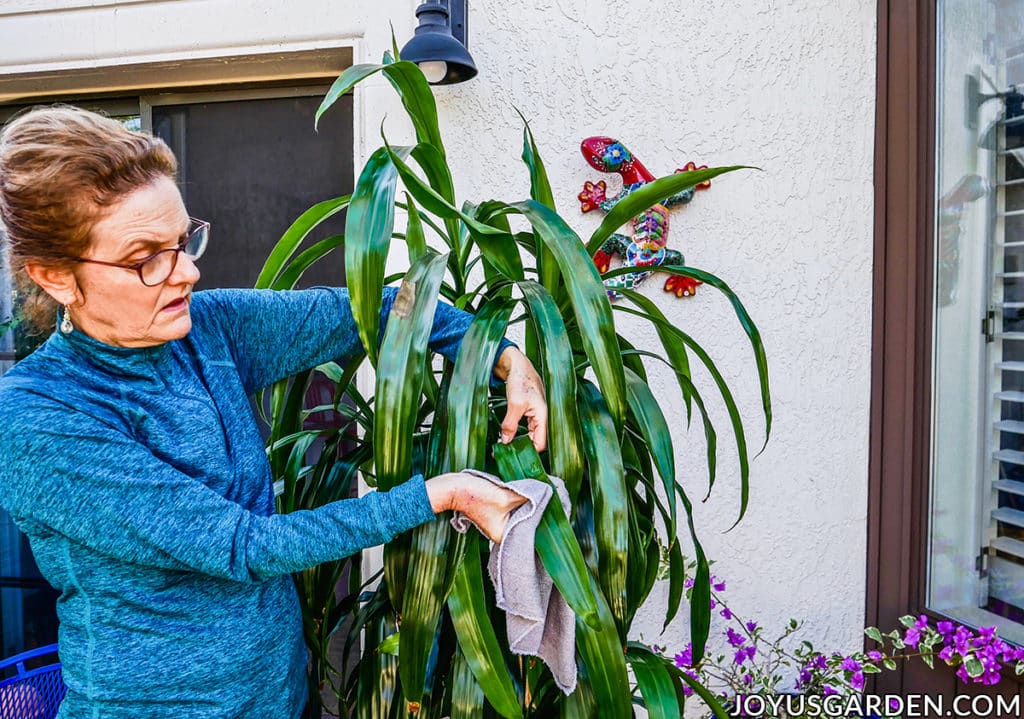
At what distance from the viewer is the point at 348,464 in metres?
1.23

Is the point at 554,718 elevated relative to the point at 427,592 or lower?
lower

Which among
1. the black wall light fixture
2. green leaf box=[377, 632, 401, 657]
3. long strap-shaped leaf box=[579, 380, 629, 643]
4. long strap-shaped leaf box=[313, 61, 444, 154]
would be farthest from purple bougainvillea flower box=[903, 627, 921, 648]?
the black wall light fixture

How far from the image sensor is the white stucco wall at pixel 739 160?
1.79 metres

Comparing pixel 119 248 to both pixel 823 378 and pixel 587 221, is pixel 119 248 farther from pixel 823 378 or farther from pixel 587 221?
pixel 823 378

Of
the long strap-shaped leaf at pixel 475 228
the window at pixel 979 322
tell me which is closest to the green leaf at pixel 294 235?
the long strap-shaped leaf at pixel 475 228

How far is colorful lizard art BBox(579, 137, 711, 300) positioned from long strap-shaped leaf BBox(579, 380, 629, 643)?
81cm

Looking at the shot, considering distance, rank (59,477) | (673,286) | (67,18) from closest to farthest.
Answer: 1. (59,477)
2. (673,286)
3. (67,18)

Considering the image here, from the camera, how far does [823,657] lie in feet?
5.95

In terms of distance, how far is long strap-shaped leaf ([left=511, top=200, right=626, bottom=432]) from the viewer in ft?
3.05

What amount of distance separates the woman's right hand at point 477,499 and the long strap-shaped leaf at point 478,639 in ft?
0.20

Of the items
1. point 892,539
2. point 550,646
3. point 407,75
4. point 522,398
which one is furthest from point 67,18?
point 892,539

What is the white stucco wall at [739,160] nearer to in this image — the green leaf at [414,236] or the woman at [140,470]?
the green leaf at [414,236]

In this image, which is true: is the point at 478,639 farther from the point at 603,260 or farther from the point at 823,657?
the point at 823,657

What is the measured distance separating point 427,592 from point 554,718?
366 millimetres
